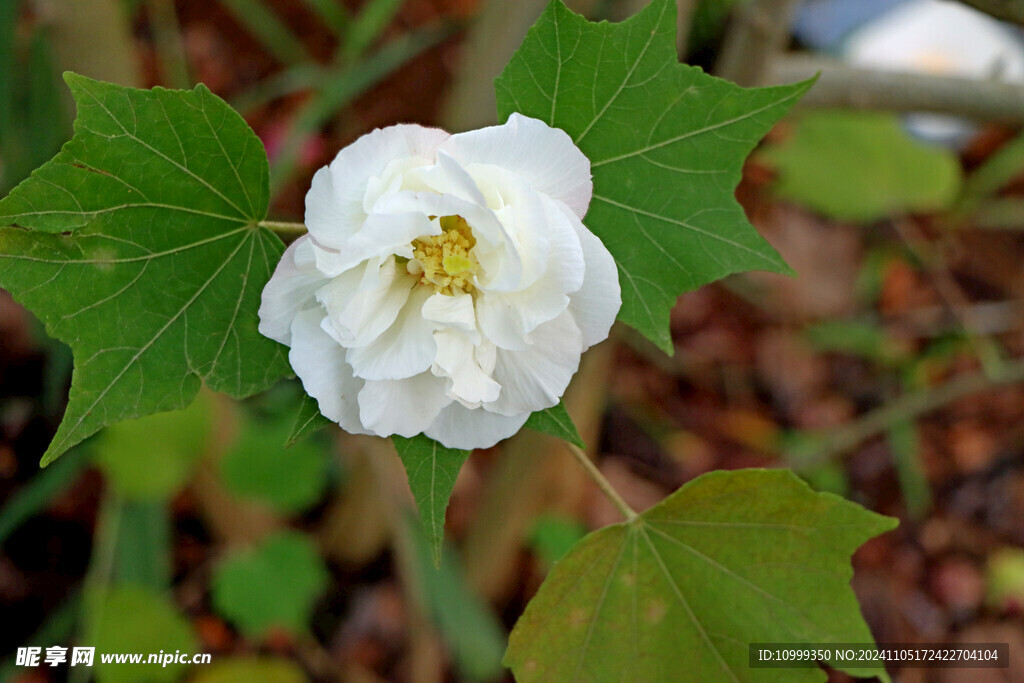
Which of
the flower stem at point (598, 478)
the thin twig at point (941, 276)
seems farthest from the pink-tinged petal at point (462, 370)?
the thin twig at point (941, 276)

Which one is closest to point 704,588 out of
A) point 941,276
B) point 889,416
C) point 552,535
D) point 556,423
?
point 556,423

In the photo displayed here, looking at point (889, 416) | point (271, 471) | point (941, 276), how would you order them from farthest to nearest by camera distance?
1. point (941, 276)
2. point (889, 416)
3. point (271, 471)

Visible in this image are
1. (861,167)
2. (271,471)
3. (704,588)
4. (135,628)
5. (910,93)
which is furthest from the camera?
(861,167)

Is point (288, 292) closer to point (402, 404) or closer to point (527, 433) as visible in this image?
point (402, 404)

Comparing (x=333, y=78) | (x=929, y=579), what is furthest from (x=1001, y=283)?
(x=333, y=78)

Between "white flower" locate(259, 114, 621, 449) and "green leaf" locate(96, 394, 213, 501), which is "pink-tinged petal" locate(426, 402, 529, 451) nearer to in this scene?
"white flower" locate(259, 114, 621, 449)

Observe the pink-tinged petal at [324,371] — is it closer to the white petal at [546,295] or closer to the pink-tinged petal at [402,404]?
the pink-tinged petal at [402,404]

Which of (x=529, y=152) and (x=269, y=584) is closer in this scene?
(x=529, y=152)

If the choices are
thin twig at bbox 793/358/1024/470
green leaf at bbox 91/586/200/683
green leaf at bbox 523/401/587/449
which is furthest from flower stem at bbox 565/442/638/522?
thin twig at bbox 793/358/1024/470
